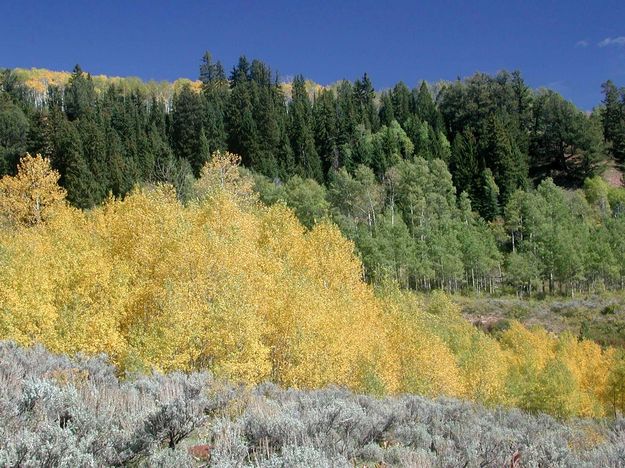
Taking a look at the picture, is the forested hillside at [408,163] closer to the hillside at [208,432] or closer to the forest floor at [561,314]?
the forest floor at [561,314]

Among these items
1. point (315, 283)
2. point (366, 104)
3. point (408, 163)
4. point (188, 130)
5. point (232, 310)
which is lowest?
point (232, 310)

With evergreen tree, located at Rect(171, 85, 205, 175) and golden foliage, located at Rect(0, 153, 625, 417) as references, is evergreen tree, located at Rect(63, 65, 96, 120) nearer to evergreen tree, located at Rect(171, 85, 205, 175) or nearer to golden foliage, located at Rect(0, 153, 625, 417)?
evergreen tree, located at Rect(171, 85, 205, 175)

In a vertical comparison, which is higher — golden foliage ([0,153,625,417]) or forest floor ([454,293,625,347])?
golden foliage ([0,153,625,417])

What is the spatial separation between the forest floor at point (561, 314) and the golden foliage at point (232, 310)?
8125 millimetres

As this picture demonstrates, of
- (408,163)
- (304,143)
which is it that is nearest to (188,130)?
(304,143)

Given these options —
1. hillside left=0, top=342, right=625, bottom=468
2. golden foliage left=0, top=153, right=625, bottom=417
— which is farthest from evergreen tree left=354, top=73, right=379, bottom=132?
hillside left=0, top=342, right=625, bottom=468

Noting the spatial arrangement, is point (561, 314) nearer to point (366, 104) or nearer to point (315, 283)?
point (315, 283)

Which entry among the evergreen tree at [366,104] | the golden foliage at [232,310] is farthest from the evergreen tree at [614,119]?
the golden foliage at [232,310]

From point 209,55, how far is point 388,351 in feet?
389

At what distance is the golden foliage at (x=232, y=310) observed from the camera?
17.2 meters

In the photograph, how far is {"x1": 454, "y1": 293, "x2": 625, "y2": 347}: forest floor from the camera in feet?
158

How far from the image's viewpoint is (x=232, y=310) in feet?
61.6

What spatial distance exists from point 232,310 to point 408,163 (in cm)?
6330

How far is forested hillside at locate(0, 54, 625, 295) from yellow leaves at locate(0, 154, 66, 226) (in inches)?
336
